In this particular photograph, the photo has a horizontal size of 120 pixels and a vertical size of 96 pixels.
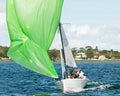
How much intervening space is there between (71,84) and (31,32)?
7002mm

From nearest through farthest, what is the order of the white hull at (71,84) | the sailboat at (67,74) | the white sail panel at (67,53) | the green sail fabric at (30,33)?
the green sail fabric at (30,33)
the white hull at (71,84)
the sailboat at (67,74)
the white sail panel at (67,53)

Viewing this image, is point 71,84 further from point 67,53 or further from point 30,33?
point 30,33

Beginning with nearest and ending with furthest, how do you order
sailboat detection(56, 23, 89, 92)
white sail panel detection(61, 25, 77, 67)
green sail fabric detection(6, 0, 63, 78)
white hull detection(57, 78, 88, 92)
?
green sail fabric detection(6, 0, 63, 78) → white hull detection(57, 78, 88, 92) → sailboat detection(56, 23, 89, 92) → white sail panel detection(61, 25, 77, 67)

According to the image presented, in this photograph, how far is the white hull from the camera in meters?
49.6

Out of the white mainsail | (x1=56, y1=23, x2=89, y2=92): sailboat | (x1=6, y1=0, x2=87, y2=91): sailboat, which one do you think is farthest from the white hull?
(x1=6, y1=0, x2=87, y2=91): sailboat

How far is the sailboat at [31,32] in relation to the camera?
45781mm

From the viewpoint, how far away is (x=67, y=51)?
52250 mm

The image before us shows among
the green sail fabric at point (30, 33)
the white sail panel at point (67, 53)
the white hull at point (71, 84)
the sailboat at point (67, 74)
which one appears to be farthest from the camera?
A: the white sail panel at point (67, 53)

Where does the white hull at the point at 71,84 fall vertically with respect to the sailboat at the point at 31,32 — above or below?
below

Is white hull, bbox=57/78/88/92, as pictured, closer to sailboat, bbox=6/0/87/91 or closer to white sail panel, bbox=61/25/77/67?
white sail panel, bbox=61/25/77/67

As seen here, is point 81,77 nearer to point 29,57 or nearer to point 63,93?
point 63,93

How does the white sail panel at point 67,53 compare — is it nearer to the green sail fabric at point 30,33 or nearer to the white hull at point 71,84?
the white hull at point 71,84

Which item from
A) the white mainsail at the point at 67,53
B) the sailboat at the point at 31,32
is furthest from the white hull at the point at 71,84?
the sailboat at the point at 31,32

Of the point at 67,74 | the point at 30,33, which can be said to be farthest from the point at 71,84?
the point at 30,33
